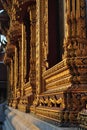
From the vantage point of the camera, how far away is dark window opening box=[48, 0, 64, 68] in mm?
5645

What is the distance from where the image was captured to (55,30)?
5.82 metres

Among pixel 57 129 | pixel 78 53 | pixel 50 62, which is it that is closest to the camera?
pixel 57 129

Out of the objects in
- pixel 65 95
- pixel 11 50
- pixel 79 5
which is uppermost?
pixel 11 50

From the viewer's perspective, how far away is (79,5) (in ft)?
13.9

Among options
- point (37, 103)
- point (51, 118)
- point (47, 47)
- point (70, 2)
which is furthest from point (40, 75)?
point (70, 2)

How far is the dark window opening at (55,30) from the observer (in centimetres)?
564

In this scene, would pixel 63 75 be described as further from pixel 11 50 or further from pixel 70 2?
pixel 11 50

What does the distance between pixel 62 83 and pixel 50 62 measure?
1.14 metres

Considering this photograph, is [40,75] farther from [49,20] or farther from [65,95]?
[65,95]

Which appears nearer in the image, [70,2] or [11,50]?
[70,2]

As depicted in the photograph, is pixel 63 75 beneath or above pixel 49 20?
beneath

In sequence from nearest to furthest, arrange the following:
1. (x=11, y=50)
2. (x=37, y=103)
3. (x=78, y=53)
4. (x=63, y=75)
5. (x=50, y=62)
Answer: (x=78, y=53) < (x=63, y=75) < (x=50, y=62) < (x=37, y=103) < (x=11, y=50)

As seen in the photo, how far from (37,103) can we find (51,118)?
5.63ft

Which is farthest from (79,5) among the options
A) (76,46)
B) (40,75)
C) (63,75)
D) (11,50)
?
(11,50)
